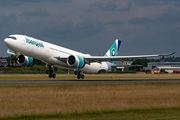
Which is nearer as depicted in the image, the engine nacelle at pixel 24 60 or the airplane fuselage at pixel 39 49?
the airplane fuselage at pixel 39 49

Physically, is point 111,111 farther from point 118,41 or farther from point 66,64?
point 118,41

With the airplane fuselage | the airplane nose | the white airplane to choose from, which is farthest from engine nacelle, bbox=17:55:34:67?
the airplane nose

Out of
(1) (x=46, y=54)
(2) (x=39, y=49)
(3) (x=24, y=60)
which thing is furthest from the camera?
(3) (x=24, y=60)

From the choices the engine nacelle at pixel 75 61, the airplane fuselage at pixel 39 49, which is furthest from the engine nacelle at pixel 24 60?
the engine nacelle at pixel 75 61

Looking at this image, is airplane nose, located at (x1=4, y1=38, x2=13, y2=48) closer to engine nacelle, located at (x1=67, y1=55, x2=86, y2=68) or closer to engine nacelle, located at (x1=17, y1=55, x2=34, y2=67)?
engine nacelle, located at (x1=17, y1=55, x2=34, y2=67)

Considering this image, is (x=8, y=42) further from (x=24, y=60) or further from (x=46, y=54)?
(x=24, y=60)

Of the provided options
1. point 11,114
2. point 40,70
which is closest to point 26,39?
point 11,114

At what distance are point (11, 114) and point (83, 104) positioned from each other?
546 cm

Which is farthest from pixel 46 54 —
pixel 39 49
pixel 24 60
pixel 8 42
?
pixel 8 42

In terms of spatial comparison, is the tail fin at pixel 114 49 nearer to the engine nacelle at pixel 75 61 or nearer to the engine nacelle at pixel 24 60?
the engine nacelle at pixel 75 61

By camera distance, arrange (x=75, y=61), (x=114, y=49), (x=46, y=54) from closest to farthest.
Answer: (x=46, y=54), (x=75, y=61), (x=114, y=49)

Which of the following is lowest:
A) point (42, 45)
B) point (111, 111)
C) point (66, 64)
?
point (111, 111)

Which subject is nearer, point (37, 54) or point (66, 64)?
point (37, 54)

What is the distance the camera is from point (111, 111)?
1616cm
